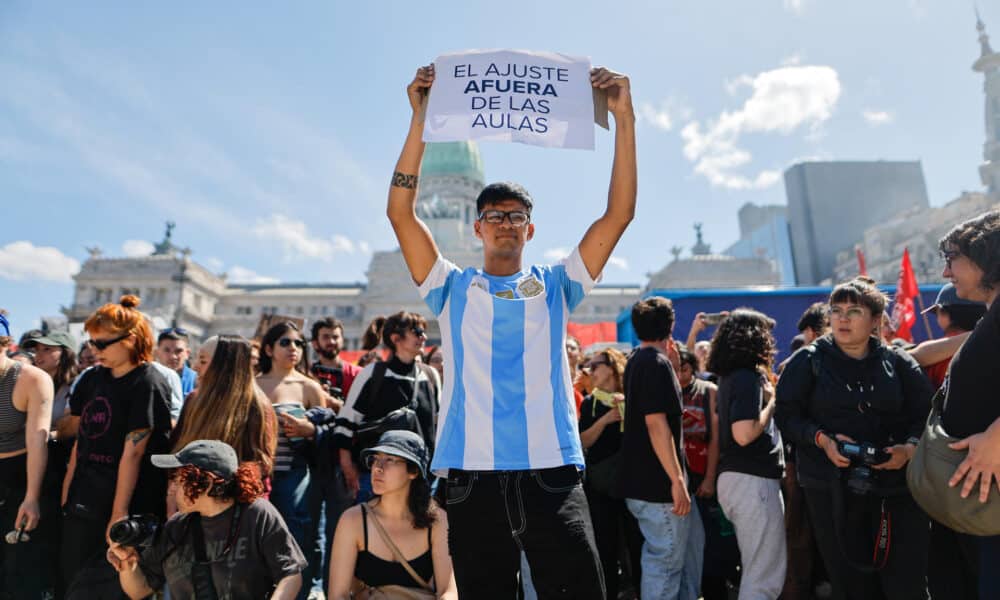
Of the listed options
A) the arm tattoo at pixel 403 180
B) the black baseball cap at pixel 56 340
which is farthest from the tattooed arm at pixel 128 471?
the arm tattoo at pixel 403 180

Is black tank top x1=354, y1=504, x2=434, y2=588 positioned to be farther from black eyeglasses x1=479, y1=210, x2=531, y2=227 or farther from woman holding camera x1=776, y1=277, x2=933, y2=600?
woman holding camera x1=776, y1=277, x2=933, y2=600

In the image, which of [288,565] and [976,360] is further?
[288,565]

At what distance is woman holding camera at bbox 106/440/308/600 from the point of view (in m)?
3.04

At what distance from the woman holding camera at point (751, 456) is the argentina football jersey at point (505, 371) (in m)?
2.05

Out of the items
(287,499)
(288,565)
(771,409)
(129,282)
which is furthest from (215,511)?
(129,282)

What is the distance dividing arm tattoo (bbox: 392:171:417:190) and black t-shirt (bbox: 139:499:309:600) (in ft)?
6.53

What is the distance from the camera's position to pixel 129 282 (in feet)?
212

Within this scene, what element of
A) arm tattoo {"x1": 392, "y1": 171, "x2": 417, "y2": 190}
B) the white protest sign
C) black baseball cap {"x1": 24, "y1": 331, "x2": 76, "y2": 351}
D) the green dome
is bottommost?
black baseball cap {"x1": 24, "y1": 331, "x2": 76, "y2": 351}

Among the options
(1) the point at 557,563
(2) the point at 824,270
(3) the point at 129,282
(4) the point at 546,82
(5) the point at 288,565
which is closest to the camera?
(1) the point at 557,563

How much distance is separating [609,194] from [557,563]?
1448 mm

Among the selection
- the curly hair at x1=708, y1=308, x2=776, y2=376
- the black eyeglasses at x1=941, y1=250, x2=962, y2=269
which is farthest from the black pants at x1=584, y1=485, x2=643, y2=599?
the black eyeglasses at x1=941, y1=250, x2=962, y2=269

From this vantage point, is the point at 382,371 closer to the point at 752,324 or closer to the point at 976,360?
the point at 752,324

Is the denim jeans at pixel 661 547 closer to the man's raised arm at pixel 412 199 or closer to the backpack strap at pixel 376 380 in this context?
the backpack strap at pixel 376 380

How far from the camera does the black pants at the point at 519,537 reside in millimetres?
2018
